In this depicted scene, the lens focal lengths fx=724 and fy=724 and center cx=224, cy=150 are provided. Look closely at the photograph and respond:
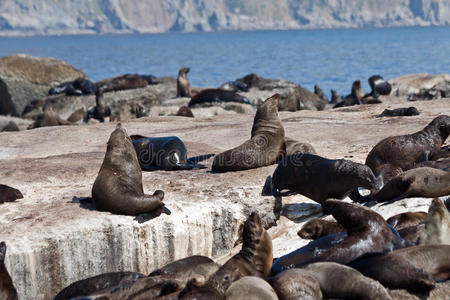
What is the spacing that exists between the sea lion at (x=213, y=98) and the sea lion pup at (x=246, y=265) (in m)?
13.5

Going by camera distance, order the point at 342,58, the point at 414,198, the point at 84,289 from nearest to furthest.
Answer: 1. the point at 84,289
2. the point at 414,198
3. the point at 342,58

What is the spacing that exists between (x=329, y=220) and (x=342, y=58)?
65628mm

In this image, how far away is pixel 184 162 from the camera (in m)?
9.62

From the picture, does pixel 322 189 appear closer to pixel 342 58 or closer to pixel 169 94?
pixel 169 94

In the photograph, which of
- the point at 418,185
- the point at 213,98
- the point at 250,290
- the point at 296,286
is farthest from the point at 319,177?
the point at 213,98

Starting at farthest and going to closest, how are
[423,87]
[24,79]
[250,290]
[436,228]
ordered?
[24,79] < [423,87] < [436,228] < [250,290]

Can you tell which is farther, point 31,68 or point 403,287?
point 31,68

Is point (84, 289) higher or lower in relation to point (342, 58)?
higher

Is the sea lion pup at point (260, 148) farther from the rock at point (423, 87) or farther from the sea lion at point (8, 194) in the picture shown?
the rock at point (423, 87)

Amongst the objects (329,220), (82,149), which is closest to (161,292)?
(329,220)

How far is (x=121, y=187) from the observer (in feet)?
24.6

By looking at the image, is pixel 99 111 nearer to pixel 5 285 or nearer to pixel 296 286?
pixel 5 285

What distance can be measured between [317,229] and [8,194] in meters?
3.37

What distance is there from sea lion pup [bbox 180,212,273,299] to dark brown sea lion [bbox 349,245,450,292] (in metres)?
0.79
